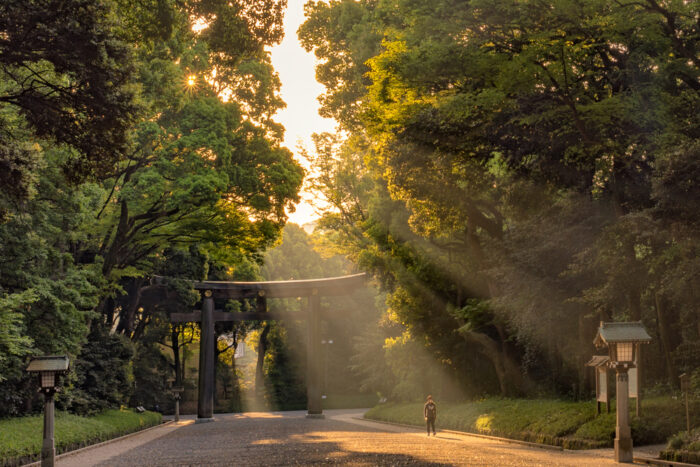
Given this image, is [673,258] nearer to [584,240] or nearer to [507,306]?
[584,240]

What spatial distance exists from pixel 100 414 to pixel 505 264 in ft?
57.8

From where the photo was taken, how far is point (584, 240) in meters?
20.2

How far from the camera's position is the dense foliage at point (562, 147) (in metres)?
16.1

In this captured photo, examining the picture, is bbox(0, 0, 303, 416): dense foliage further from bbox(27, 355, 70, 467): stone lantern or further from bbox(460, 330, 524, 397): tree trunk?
bbox(460, 330, 524, 397): tree trunk

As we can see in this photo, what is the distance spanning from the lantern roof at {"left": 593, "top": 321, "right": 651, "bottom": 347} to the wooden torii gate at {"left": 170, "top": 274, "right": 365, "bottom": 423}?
1008 inches

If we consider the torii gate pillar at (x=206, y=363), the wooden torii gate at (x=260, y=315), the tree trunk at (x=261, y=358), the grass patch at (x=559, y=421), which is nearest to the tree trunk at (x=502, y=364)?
the grass patch at (x=559, y=421)

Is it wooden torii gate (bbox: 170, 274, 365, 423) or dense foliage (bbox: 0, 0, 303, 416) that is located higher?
dense foliage (bbox: 0, 0, 303, 416)

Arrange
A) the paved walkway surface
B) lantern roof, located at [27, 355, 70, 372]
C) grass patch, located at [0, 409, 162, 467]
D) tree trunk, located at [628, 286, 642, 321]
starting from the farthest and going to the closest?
tree trunk, located at [628, 286, 642, 321], grass patch, located at [0, 409, 162, 467], lantern roof, located at [27, 355, 70, 372], the paved walkway surface

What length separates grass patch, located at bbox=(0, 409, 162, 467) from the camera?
18.2 metres

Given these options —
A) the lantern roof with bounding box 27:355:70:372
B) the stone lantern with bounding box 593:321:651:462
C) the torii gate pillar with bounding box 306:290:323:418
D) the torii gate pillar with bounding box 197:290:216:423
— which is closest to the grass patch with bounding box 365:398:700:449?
the stone lantern with bounding box 593:321:651:462

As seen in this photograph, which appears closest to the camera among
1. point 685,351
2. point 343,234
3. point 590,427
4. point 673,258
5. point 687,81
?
point 687,81

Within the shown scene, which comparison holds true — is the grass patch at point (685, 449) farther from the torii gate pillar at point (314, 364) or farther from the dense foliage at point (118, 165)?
the torii gate pillar at point (314, 364)

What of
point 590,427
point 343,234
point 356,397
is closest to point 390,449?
point 590,427

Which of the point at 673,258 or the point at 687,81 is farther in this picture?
the point at 673,258
